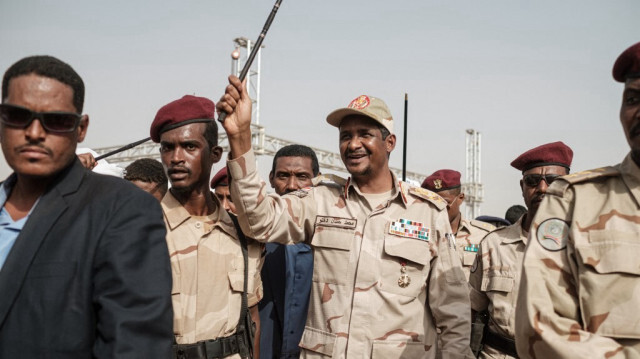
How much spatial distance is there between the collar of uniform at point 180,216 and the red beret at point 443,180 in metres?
4.18

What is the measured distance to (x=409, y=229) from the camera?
345 cm

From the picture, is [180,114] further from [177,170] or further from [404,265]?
[404,265]

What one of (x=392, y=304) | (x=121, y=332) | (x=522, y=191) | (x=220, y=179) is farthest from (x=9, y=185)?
(x=522, y=191)

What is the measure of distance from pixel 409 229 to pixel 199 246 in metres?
1.29

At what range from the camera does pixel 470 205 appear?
42156 millimetres

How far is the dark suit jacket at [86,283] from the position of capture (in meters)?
1.84

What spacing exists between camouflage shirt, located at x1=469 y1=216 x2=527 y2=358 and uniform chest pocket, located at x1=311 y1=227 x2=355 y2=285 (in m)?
1.54

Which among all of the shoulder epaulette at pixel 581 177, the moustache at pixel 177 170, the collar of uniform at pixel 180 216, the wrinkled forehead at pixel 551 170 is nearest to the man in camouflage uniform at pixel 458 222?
the wrinkled forehead at pixel 551 170

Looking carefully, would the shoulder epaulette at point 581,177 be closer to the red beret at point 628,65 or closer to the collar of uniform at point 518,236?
the red beret at point 628,65

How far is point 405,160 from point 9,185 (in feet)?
21.6

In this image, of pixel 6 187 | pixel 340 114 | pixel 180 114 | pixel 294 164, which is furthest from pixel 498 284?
pixel 6 187

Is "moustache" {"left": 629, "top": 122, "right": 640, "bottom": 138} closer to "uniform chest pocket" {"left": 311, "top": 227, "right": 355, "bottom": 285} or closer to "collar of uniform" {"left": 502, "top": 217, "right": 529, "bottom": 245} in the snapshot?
"uniform chest pocket" {"left": 311, "top": 227, "right": 355, "bottom": 285}

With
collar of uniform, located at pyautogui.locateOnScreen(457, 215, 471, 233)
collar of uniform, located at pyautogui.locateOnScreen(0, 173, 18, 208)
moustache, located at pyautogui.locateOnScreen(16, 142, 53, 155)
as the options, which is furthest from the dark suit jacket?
collar of uniform, located at pyautogui.locateOnScreen(457, 215, 471, 233)

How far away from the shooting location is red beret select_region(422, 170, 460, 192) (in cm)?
698
